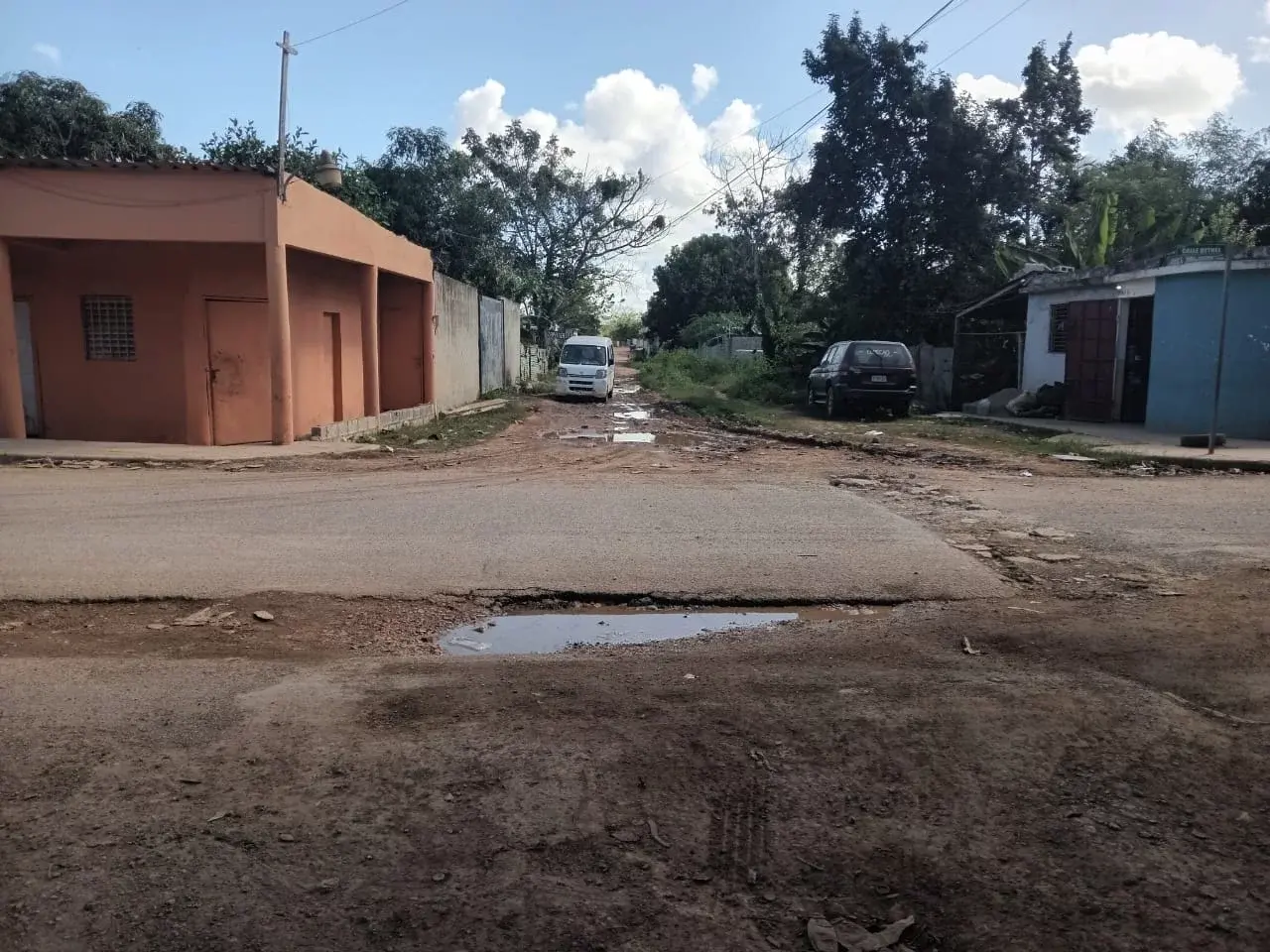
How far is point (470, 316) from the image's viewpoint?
27.5 m

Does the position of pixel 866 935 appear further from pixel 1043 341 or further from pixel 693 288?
pixel 693 288

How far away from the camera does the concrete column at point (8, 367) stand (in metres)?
14.2

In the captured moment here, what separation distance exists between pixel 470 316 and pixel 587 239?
16.5 m

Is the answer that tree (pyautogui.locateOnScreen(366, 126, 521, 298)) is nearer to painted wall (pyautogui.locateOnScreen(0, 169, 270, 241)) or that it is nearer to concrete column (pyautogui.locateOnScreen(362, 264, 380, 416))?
concrete column (pyautogui.locateOnScreen(362, 264, 380, 416))

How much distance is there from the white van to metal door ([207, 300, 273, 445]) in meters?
14.1

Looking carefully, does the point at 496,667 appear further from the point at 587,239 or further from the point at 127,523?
the point at 587,239

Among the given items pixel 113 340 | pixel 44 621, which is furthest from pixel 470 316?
pixel 44 621

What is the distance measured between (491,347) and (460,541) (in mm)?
23588

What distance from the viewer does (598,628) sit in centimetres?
597

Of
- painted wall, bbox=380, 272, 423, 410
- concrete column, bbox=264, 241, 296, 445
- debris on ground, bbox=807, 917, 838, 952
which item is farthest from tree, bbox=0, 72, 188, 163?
debris on ground, bbox=807, 917, 838, 952

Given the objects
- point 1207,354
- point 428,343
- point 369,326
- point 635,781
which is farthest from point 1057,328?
point 635,781

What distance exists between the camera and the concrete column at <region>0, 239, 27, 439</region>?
14242mm

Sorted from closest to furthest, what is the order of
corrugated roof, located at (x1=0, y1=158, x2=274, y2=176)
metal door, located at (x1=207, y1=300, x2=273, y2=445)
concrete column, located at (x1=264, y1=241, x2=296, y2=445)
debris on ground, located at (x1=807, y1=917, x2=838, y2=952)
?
debris on ground, located at (x1=807, y1=917, x2=838, y2=952) → corrugated roof, located at (x1=0, y1=158, x2=274, y2=176) → concrete column, located at (x1=264, y1=241, x2=296, y2=445) → metal door, located at (x1=207, y1=300, x2=273, y2=445)

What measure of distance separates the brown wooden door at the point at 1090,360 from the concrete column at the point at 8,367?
1973 centimetres
